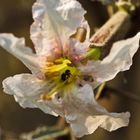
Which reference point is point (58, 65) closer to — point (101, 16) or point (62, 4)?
point (62, 4)

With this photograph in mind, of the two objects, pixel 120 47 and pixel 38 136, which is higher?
pixel 120 47

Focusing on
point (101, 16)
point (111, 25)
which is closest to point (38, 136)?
point (111, 25)

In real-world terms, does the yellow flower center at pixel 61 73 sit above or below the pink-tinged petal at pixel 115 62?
below

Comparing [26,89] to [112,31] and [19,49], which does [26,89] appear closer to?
[19,49]

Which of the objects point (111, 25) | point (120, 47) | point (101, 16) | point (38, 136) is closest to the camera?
point (120, 47)

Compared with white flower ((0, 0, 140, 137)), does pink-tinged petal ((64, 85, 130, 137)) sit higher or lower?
lower
